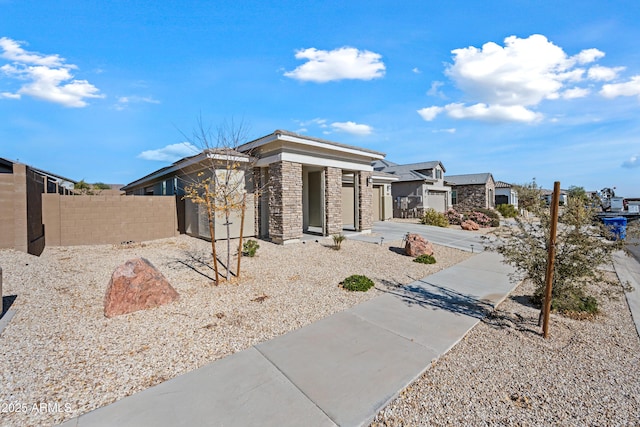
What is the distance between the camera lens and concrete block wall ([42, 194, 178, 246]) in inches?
438

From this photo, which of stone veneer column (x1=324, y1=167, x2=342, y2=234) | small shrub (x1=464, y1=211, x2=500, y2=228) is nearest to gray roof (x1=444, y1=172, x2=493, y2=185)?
small shrub (x1=464, y1=211, x2=500, y2=228)

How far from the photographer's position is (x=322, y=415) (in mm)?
2637

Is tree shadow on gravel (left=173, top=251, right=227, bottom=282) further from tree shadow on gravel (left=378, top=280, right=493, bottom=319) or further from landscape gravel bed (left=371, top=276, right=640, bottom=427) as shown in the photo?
landscape gravel bed (left=371, top=276, right=640, bottom=427)

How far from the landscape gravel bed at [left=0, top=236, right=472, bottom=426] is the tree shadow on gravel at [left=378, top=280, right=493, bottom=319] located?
43 cm

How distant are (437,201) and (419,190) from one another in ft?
11.4

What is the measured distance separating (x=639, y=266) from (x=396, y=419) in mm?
11408

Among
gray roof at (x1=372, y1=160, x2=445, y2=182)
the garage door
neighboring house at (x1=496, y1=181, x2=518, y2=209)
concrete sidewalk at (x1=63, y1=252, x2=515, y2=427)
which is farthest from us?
neighboring house at (x1=496, y1=181, x2=518, y2=209)

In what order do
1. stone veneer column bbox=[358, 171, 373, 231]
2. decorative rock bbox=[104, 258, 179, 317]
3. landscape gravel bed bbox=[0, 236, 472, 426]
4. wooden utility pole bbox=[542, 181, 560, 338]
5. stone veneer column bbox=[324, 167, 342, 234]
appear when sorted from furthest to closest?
1. stone veneer column bbox=[358, 171, 373, 231]
2. stone veneer column bbox=[324, 167, 342, 234]
3. decorative rock bbox=[104, 258, 179, 317]
4. wooden utility pole bbox=[542, 181, 560, 338]
5. landscape gravel bed bbox=[0, 236, 472, 426]

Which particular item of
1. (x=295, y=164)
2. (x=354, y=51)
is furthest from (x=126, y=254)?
(x=354, y=51)

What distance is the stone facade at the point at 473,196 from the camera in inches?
1126

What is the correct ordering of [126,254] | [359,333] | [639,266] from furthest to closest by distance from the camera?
1. [126,254]
2. [639,266]
3. [359,333]

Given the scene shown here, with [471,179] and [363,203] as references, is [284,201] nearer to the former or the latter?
[363,203]

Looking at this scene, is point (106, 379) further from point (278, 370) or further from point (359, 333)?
point (359, 333)

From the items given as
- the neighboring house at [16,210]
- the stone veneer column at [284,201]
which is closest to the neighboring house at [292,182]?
the stone veneer column at [284,201]
